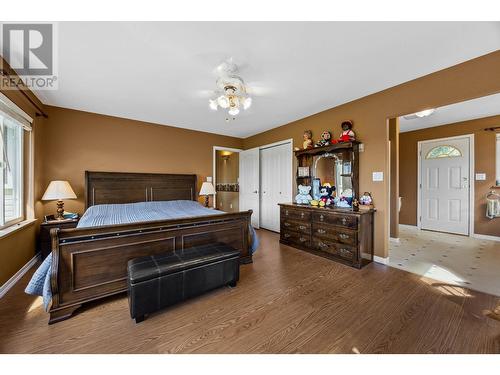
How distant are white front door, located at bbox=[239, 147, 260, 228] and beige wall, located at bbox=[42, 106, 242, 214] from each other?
1.17 m

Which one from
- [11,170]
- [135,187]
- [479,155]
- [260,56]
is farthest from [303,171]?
[11,170]

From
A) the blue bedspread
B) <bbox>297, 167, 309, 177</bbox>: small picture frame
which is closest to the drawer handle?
the blue bedspread

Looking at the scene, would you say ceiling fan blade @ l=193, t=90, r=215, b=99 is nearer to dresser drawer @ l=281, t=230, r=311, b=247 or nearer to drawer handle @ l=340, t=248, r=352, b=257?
dresser drawer @ l=281, t=230, r=311, b=247

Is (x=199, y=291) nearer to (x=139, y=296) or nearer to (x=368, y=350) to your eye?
(x=139, y=296)

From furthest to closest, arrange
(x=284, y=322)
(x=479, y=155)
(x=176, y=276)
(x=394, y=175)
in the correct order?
(x=479, y=155) < (x=394, y=175) < (x=176, y=276) < (x=284, y=322)

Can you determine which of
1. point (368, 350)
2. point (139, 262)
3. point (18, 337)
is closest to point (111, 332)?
point (139, 262)

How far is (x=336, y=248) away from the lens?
2840mm

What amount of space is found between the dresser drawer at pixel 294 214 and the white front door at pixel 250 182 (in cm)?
143

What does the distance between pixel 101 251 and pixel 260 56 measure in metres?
2.39

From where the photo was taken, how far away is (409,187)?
498cm

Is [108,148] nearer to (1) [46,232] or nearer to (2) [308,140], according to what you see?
(1) [46,232]

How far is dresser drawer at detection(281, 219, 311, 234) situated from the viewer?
3.22 metres

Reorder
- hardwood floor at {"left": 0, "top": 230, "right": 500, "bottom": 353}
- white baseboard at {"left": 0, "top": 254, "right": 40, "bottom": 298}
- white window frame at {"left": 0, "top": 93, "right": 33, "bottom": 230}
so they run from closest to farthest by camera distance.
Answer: hardwood floor at {"left": 0, "top": 230, "right": 500, "bottom": 353} → white baseboard at {"left": 0, "top": 254, "right": 40, "bottom": 298} → white window frame at {"left": 0, "top": 93, "right": 33, "bottom": 230}
